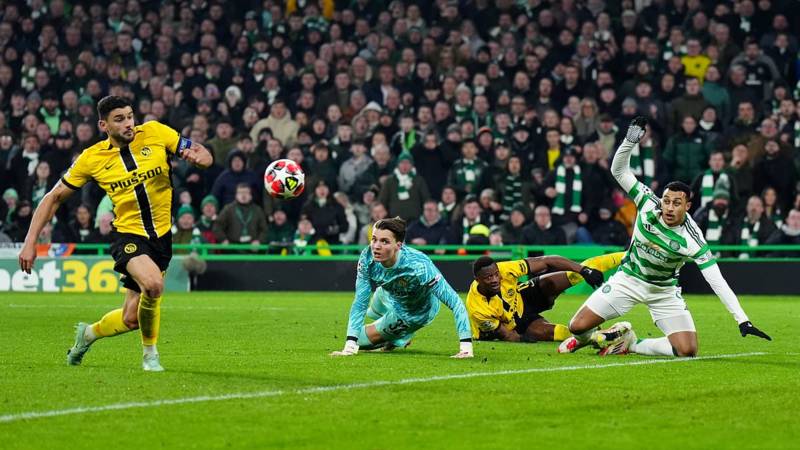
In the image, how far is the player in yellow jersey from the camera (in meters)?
9.58

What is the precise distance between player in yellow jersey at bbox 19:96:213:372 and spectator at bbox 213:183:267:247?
12.9 metres

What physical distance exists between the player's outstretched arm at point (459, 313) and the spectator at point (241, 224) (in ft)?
39.7

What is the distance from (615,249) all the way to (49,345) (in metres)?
10.7

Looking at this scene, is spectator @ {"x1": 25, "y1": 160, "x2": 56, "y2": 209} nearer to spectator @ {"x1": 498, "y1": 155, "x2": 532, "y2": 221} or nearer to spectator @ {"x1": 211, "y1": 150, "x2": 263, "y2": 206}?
spectator @ {"x1": 211, "y1": 150, "x2": 263, "y2": 206}

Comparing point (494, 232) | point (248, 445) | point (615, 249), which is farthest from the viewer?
point (494, 232)

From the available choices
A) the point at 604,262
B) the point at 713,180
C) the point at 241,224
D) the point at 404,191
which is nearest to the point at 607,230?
the point at 713,180

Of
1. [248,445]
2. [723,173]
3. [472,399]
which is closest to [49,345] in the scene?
[472,399]

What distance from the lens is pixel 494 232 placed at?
22.2 m

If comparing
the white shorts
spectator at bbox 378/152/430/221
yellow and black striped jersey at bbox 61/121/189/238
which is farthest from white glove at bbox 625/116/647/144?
spectator at bbox 378/152/430/221

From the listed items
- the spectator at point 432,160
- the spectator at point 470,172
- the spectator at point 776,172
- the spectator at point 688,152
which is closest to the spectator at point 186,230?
the spectator at point 432,160

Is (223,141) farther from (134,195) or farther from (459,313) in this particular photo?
(134,195)

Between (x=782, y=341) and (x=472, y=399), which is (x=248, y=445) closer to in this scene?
(x=472, y=399)

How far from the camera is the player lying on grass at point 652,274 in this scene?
11055 millimetres

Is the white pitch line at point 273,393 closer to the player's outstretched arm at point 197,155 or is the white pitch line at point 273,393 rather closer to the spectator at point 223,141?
the player's outstretched arm at point 197,155
